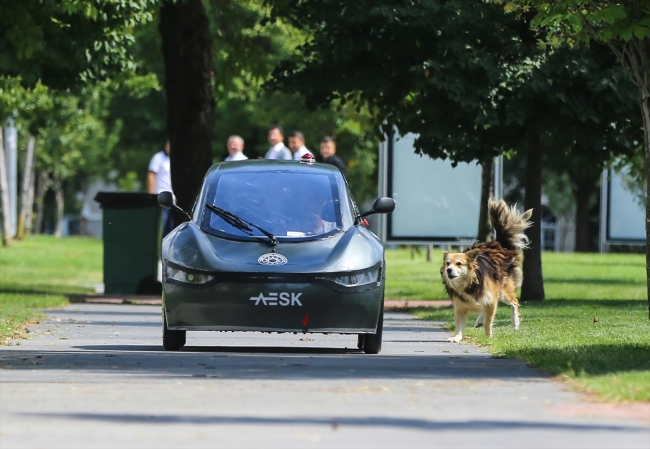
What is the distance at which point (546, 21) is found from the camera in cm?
1317

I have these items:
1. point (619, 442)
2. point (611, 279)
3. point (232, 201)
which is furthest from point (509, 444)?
point (611, 279)

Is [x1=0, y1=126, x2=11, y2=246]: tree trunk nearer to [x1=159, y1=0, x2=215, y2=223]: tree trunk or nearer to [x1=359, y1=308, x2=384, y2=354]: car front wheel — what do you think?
[x1=159, y1=0, x2=215, y2=223]: tree trunk

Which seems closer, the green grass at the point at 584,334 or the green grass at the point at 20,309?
the green grass at the point at 584,334

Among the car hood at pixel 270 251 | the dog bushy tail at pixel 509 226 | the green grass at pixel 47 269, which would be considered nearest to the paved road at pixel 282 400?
the car hood at pixel 270 251

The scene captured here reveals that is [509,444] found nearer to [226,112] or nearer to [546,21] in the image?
[546,21]

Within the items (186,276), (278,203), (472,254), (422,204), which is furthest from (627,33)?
(422,204)

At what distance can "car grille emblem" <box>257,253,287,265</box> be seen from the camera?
11.2 metres

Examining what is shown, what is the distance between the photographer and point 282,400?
26.9 feet

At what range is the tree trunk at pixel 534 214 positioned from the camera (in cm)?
2023

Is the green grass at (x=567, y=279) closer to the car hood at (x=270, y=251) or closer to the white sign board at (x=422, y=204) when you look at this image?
the white sign board at (x=422, y=204)

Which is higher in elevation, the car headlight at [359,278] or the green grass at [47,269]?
the car headlight at [359,278]

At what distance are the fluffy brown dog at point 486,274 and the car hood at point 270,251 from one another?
183cm

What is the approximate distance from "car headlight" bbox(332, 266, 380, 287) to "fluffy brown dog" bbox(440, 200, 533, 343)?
2014 millimetres

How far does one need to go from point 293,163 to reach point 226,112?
50.0m
